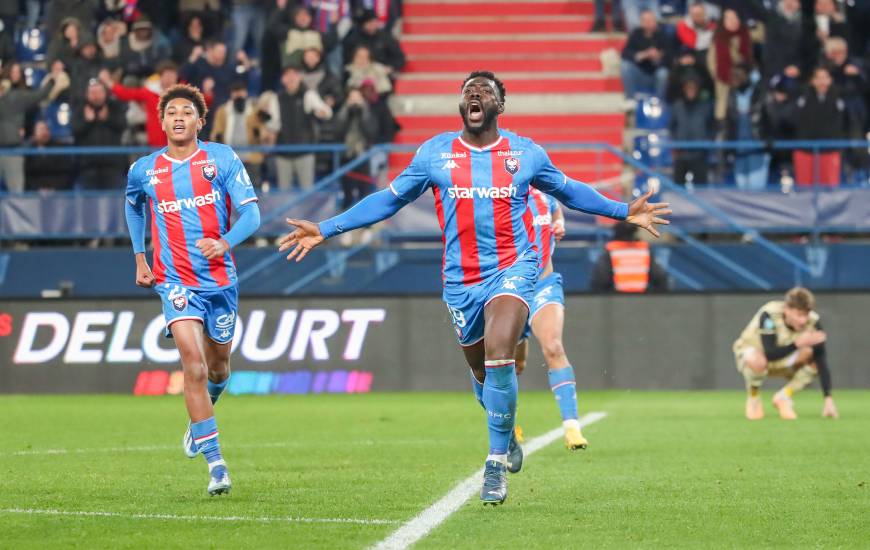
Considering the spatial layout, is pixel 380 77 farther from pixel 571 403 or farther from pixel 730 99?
pixel 571 403

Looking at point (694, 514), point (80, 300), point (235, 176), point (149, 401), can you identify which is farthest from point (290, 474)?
point (80, 300)

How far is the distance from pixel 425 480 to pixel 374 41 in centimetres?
1597

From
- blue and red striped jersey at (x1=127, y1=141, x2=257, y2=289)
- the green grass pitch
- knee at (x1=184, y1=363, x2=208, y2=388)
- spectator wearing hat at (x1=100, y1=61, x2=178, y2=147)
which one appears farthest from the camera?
spectator wearing hat at (x1=100, y1=61, x2=178, y2=147)

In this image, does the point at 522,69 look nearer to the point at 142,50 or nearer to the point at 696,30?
the point at 696,30

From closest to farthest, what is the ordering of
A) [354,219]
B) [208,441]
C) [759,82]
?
1. [354,219]
2. [208,441]
3. [759,82]

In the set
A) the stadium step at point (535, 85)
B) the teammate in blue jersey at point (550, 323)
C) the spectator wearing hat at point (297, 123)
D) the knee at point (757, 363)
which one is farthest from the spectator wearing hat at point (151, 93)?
the teammate in blue jersey at point (550, 323)

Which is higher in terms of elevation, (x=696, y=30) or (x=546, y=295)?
(x=696, y=30)

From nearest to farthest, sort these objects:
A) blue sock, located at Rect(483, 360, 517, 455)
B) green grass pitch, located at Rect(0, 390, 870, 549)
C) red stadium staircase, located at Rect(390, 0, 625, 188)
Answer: green grass pitch, located at Rect(0, 390, 870, 549)
blue sock, located at Rect(483, 360, 517, 455)
red stadium staircase, located at Rect(390, 0, 625, 188)

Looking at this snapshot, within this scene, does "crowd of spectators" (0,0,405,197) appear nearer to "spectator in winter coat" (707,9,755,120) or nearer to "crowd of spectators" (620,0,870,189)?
"crowd of spectators" (620,0,870,189)

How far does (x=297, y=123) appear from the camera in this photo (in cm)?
2288

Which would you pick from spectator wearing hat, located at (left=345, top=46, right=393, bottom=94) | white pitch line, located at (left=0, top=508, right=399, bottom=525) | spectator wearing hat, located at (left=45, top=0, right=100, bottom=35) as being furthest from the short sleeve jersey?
spectator wearing hat, located at (left=45, top=0, right=100, bottom=35)

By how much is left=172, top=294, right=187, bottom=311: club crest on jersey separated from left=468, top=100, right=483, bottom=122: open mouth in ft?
6.60

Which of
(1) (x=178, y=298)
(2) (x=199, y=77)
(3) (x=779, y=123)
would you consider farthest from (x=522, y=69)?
(1) (x=178, y=298)

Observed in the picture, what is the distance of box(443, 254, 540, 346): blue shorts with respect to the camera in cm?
920
